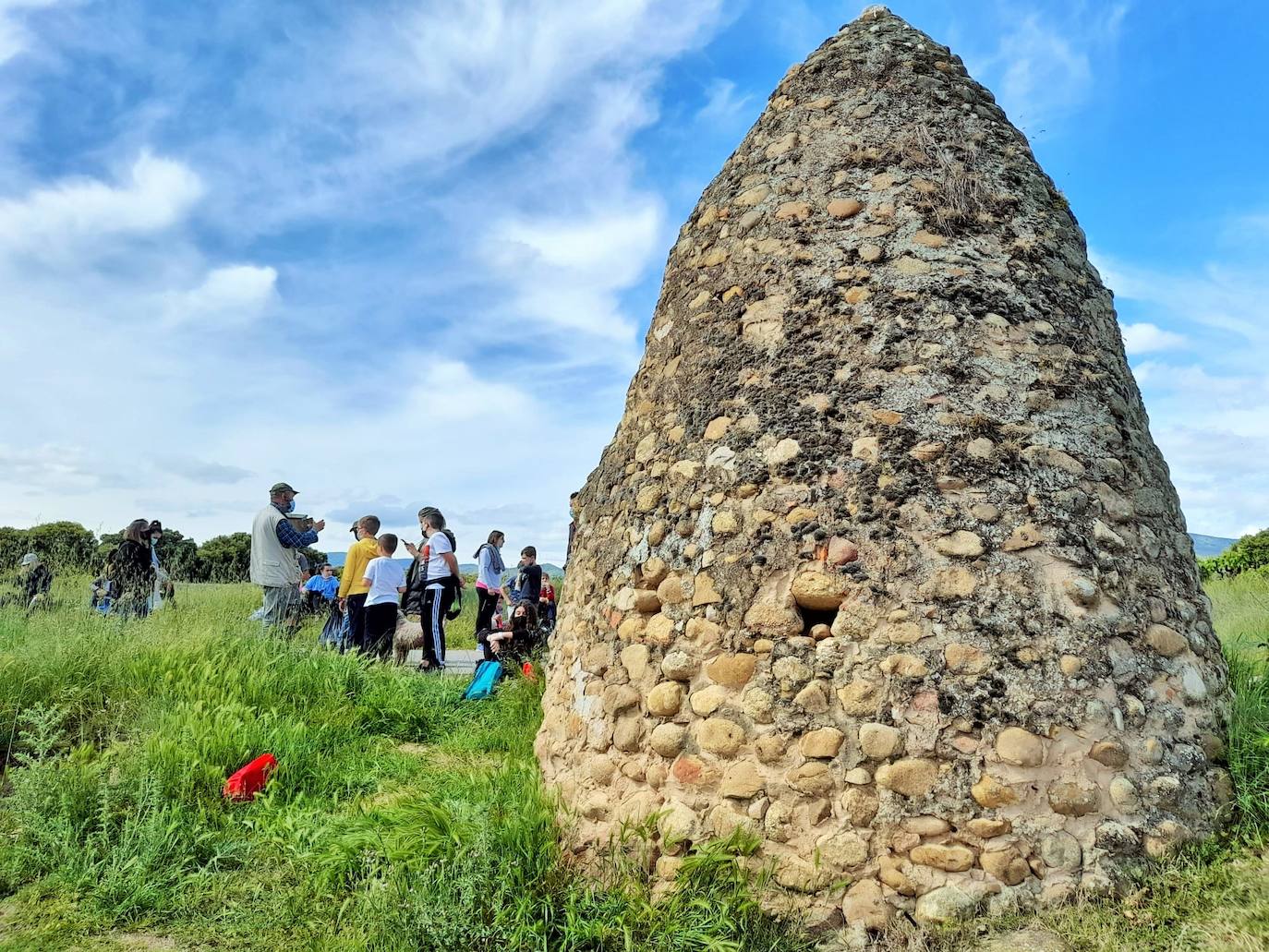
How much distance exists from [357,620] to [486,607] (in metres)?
2.00

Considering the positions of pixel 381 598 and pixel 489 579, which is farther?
pixel 489 579

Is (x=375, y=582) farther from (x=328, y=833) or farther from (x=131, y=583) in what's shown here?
(x=328, y=833)

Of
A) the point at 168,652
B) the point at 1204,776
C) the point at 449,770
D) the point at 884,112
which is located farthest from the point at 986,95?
the point at 168,652

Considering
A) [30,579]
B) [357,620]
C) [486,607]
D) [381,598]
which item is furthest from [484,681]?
[30,579]

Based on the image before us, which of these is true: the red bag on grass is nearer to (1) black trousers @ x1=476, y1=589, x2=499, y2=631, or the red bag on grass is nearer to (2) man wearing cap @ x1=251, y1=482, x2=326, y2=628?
(2) man wearing cap @ x1=251, y1=482, x2=326, y2=628

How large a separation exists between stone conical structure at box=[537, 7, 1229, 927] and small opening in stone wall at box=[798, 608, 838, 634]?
0.06ft

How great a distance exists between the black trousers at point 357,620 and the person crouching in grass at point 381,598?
4.4 inches

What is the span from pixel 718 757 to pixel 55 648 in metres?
5.07

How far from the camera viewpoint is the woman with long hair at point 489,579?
9.54 m

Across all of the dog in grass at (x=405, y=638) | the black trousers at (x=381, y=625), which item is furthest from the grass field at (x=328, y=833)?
the dog in grass at (x=405, y=638)

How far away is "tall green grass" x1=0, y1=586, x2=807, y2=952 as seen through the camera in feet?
9.82

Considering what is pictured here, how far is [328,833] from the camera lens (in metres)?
3.86

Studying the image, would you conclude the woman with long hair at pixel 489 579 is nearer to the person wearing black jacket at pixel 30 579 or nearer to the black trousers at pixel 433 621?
the black trousers at pixel 433 621

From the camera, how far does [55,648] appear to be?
18.7 feet
